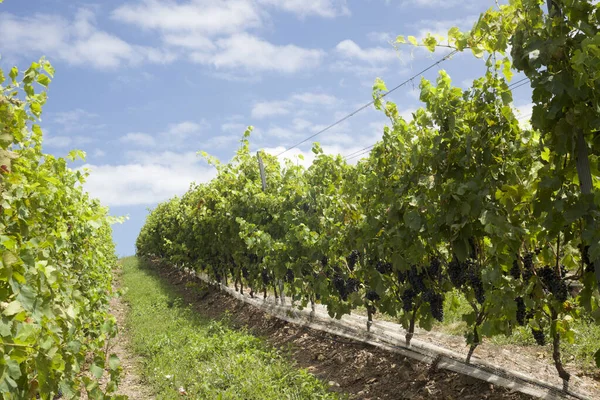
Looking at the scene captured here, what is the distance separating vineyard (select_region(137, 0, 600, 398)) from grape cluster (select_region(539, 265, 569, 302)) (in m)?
0.01

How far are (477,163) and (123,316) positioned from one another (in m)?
10.8

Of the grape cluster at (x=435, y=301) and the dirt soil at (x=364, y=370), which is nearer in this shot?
the dirt soil at (x=364, y=370)

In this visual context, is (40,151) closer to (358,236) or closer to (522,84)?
(358,236)

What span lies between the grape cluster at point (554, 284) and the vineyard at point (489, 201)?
11mm

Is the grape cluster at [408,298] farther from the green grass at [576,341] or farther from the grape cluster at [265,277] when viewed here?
the grape cluster at [265,277]

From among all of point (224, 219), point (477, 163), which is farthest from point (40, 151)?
point (224, 219)

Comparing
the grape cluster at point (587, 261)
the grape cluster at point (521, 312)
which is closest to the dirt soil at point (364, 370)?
the grape cluster at point (521, 312)

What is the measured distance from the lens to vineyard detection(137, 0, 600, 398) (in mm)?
2797

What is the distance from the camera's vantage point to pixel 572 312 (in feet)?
13.7

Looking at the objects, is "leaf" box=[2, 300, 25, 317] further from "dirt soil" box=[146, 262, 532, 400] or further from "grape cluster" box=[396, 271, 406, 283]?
"grape cluster" box=[396, 271, 406, 283]

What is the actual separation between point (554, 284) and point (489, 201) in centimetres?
77

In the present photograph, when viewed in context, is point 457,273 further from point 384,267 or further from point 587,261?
point 587,261

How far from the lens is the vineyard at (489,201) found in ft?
9.18

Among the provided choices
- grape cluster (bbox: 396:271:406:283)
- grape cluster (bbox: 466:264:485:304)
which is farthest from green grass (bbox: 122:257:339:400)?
grape cluster (bbox: 466:264:485:304)
